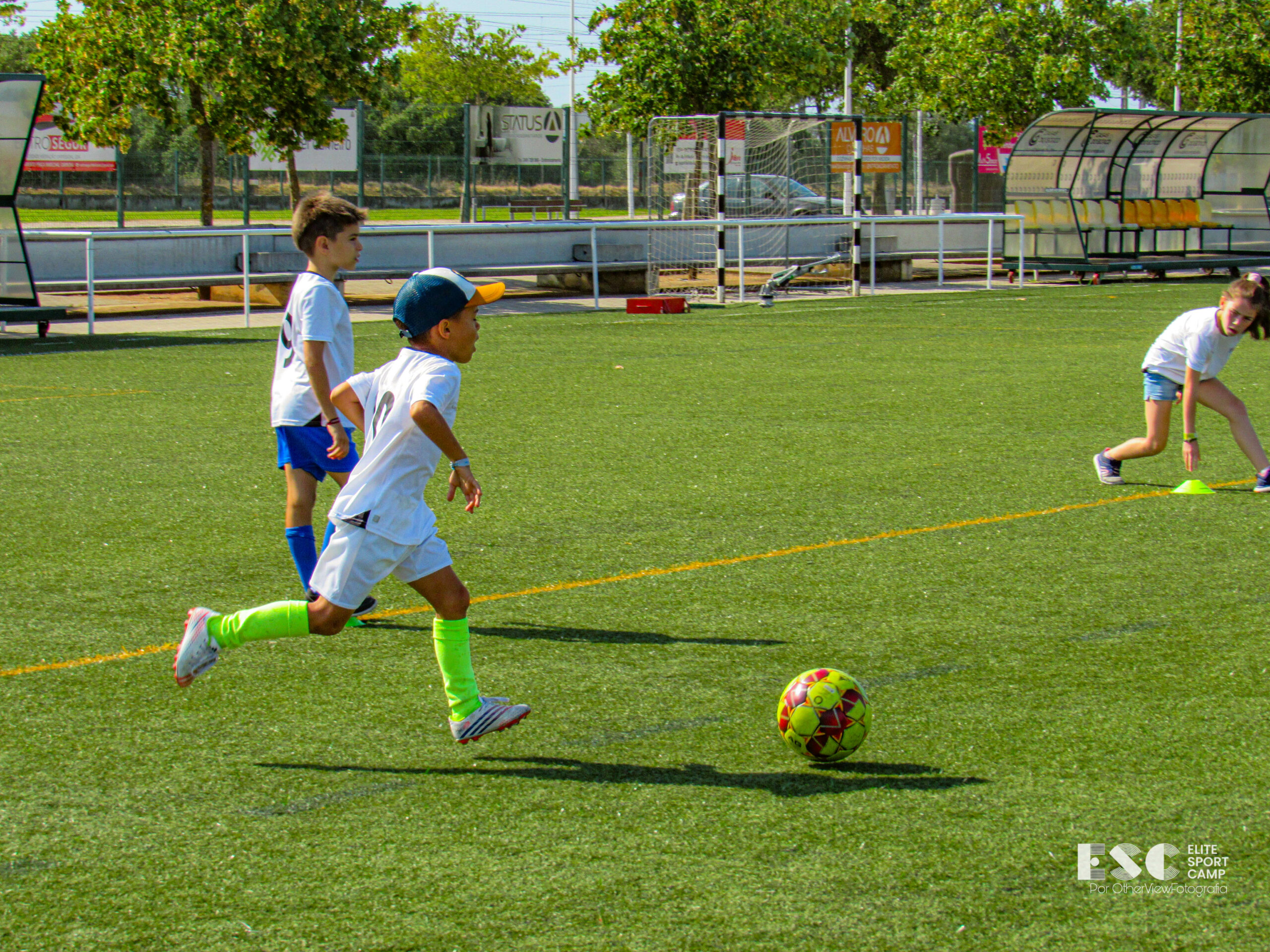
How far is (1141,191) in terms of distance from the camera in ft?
98.6

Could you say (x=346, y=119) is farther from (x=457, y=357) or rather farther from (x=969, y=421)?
(x=457, y=357)

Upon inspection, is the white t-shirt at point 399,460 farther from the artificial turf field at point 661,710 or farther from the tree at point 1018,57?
the tree at point 1018,57

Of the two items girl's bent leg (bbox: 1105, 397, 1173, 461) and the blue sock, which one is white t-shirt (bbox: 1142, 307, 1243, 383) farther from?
the blue sock

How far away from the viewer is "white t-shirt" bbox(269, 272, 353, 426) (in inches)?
214

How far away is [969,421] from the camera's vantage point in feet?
34.7

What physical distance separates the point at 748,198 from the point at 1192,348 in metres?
19.2

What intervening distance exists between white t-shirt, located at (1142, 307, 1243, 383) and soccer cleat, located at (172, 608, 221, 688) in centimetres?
576

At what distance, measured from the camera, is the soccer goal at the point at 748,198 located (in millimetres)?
24156

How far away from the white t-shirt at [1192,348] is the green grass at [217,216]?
1115 inches

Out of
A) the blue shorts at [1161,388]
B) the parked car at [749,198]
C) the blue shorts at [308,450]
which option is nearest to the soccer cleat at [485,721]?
the blue shorts at [308,450]

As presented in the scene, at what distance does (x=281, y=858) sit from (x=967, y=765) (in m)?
1.95

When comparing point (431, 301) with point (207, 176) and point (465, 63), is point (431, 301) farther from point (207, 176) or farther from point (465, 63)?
point (465, 63)

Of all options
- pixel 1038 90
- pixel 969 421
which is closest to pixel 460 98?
pixel 1038 90

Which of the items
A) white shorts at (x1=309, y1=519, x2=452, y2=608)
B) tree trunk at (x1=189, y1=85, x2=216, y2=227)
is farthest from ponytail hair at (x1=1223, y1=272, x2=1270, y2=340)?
tree trunk at (x1=189, y1=85, x2=216, y2=227)
